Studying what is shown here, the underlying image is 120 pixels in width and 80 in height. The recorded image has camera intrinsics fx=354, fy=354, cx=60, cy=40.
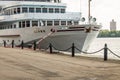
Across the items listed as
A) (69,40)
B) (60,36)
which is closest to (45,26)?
(60,36)

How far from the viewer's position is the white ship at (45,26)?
111 ft

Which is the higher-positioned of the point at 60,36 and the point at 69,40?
the point at 60,36

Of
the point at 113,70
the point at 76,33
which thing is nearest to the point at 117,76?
the point at 113,70

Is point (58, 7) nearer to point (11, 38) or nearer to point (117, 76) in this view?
point (11, 38)

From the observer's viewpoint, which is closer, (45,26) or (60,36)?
(60,36)

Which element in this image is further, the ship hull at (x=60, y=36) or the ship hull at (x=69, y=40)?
the ship hull at (x=69, y=40)

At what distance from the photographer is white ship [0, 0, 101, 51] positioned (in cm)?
3372

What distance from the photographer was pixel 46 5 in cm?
3862

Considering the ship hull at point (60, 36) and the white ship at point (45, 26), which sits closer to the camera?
the ship hull at point (60, 36)

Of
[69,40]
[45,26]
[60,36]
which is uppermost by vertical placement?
[45,26]

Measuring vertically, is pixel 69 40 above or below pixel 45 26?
below

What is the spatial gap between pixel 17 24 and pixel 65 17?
5.41m

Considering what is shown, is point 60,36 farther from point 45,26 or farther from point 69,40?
point 45,26

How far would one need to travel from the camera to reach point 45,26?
34.8m
